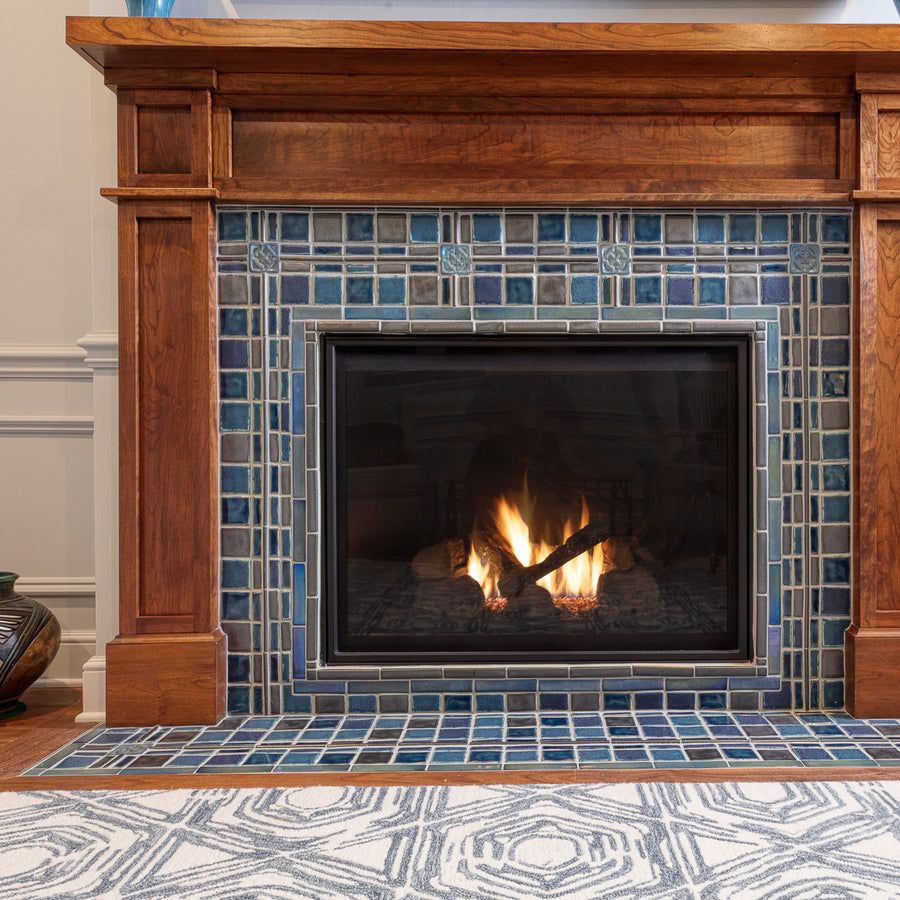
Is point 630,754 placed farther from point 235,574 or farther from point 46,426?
point 46,426

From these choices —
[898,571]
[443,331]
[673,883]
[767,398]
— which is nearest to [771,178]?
[767,398]

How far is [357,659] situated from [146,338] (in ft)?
2.98

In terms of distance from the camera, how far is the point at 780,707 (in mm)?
1842

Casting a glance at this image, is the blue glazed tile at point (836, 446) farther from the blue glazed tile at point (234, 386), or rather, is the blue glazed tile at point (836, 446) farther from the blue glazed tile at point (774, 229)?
the blue glazed tile at point (234, 386)

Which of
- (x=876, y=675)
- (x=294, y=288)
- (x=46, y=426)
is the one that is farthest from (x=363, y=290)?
(x=876, y=675)

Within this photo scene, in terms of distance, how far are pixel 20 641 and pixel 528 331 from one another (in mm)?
1417

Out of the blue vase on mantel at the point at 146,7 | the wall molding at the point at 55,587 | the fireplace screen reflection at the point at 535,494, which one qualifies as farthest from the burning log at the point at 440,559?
the blue vase on mantel at the point at 146,7

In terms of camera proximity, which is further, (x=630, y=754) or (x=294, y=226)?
(x=294, y=226)

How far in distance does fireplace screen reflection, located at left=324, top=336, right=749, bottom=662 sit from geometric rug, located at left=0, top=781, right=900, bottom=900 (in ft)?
1.62

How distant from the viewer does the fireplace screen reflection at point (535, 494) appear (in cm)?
188

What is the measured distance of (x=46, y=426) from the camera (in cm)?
214

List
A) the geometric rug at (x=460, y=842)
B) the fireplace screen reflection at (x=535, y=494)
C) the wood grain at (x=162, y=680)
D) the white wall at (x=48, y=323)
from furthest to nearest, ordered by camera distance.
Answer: the white wall at (x=48, y=323) < the fireplace screen reflection at (x=535, y=494) < the wood grain at (x=162, y=680) < the geometric rug at (x=460, y=842)

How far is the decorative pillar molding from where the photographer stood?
72.9 inches

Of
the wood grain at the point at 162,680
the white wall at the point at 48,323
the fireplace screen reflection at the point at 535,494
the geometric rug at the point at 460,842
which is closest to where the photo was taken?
the geometric rug at the point at 460,842
